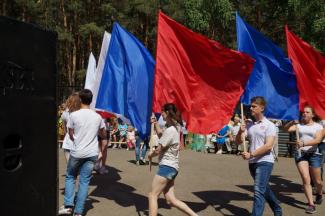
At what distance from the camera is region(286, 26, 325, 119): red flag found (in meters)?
7.39

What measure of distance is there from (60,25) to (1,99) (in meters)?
32.0

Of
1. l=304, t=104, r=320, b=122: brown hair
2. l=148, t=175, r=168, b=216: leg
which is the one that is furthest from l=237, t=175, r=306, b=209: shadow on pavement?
l=148, t=175, r=168, b=216: leg

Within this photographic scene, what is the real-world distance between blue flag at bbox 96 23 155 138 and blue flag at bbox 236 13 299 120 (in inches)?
62.3

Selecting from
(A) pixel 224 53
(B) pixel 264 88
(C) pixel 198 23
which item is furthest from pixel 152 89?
(C) pixel 198 23

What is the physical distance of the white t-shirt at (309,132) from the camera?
718cm

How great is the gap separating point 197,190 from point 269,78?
2581 mm

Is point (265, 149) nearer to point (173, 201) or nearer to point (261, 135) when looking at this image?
point (261, 135)

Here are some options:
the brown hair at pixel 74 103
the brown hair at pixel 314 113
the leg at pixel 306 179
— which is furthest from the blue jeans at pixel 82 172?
the brown hair at pixel 314 113

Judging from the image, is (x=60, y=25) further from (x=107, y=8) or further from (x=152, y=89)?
(x=152, y=89)

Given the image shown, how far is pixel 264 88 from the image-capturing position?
7.27m

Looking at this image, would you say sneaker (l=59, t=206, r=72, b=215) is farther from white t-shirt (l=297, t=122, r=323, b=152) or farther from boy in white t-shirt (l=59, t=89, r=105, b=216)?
white t-shirt (l=297, t=122, r=323, b=152)

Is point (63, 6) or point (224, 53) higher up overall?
point (63, 6)

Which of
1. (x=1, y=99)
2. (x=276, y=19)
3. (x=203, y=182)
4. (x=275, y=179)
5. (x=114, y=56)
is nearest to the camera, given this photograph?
(x=1, y=99)

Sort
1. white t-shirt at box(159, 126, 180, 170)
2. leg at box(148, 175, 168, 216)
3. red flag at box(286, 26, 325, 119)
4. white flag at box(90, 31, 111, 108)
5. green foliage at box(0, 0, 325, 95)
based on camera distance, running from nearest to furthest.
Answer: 1. leg at box(148, 175, 168, 216)
2. white t-shirt at box(159, 126, 180, 170)
3. red flag at box(286, 26, 325, 119)
4. white flag at box(90, 31, 111, 108)
5. green foliage at box(0, 0, 325, 95)
